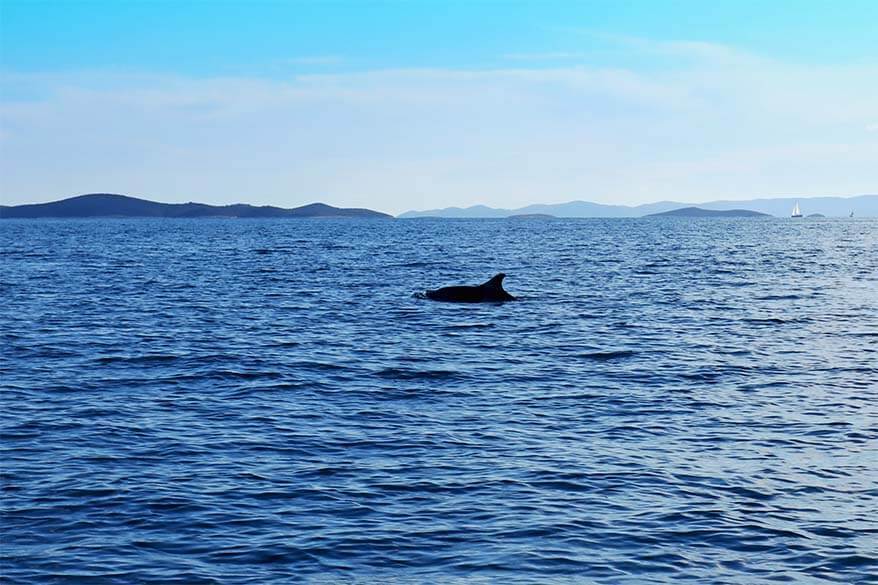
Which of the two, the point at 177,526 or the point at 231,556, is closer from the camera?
the point at 231,556

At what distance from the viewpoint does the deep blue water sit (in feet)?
40.3

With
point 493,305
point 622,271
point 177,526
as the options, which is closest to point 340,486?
point 177,526

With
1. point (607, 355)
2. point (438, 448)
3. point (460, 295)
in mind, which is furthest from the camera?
point (460, 295)

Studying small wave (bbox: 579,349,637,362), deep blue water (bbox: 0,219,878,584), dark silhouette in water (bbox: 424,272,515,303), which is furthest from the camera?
dark silhouette in water (bbox: 424,272,515,303)

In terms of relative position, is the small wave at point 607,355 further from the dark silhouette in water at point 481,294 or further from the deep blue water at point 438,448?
the dark silhouette in water at point 481,294

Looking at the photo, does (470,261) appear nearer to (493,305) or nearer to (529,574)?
(493,305)

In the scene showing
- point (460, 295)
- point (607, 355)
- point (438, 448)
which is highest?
point (460, 295)

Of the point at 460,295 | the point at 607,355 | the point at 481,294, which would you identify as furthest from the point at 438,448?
the point at 460,295

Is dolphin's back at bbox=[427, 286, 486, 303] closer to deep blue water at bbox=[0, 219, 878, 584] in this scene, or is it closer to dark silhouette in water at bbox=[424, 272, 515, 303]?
dark silhouette in water at bbox=[424, 272, 515, 303]

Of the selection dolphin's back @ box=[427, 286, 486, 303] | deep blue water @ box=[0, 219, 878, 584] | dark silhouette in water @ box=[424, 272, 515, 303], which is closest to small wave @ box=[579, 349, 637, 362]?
deep blue water @ box=[0, 219, 878, 584]

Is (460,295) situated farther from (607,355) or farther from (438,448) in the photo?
(438,448)

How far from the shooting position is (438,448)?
17281 mm

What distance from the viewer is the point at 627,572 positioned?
38.8ft

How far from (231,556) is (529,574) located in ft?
11.0
